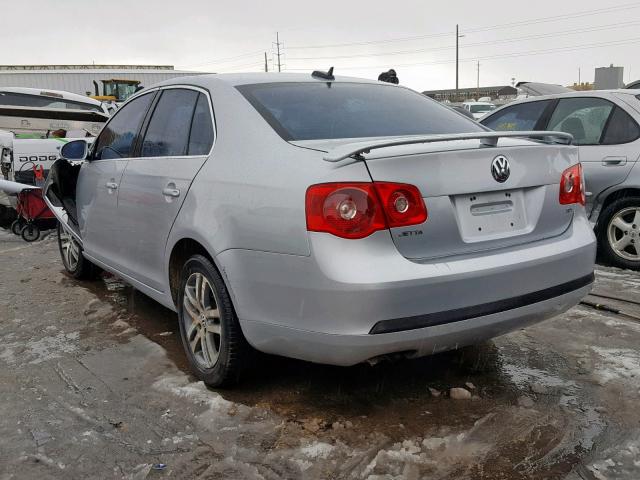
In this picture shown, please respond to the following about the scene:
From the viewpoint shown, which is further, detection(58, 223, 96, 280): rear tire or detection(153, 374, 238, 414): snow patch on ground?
detection(58, 223, 96, 280): rear tire

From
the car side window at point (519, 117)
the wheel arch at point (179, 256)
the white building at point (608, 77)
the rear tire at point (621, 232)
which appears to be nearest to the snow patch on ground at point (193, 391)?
the wheel arch at point (179, 256)

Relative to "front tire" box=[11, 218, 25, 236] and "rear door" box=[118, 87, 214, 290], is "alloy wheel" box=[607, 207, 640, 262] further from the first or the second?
"front tire" box=[11, 218, 25, 236]

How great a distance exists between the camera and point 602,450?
106 inches

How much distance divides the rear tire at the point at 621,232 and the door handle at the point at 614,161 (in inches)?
12.8

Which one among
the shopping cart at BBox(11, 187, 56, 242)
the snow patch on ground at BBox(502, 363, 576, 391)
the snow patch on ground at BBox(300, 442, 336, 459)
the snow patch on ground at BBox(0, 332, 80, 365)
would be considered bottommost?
the snow patch on ground at BBox(502, 363, 576, 391)

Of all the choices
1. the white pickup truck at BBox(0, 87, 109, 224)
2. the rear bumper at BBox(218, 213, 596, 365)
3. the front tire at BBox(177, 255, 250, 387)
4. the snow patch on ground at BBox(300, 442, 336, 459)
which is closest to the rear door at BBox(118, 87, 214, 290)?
the front tire at BBox(177, 255, 250, 387)

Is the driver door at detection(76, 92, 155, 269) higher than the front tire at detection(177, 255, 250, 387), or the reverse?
the driver door at detection(76, 92, 155, 269)

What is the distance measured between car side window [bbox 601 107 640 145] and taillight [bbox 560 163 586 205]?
9.47ft

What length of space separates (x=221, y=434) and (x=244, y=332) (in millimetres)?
471

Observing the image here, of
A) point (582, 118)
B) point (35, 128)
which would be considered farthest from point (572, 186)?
point (35, 128)

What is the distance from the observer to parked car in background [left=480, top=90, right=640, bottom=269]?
18.4ft

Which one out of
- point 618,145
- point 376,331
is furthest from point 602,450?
point 618,145

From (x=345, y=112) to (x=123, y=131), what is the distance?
1.92 metres

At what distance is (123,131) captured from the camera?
14.9ft
